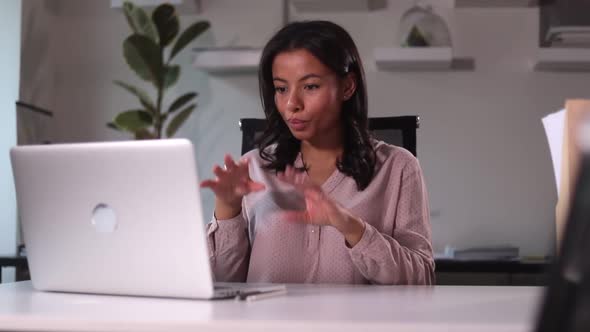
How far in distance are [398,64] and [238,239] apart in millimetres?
2208

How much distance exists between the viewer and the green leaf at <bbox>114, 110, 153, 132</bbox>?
3814 mm

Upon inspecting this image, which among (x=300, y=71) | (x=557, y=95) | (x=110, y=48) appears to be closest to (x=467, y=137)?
(x=557, y=95)

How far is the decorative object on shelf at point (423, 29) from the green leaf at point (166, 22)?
1.08m

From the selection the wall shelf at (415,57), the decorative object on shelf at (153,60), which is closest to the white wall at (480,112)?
the wall shelf at (415,57)

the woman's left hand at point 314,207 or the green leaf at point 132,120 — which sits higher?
the green leaf at point 132,120

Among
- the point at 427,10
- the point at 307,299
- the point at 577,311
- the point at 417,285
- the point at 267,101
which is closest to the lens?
the point at 577,311

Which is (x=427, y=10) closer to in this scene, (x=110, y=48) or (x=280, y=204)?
Answer: (x=110, y=48)

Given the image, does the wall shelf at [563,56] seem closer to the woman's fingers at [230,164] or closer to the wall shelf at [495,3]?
the wall shelf at [495,3]

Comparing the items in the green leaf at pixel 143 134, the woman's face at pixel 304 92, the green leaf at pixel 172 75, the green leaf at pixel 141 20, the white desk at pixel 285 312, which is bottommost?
the white desk at pixel 285 312

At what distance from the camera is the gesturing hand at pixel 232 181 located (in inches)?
60.9

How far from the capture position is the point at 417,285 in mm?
1733

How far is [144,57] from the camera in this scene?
12.4ft

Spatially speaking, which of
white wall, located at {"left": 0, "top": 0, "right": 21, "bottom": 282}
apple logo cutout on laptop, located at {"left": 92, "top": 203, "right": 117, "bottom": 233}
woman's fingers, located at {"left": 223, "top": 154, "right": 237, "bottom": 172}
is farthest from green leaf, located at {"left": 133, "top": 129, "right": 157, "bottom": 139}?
apple logo cutout on laptop, located at {"left": 92, "top": 203, "right": 117, "bottom": 233}

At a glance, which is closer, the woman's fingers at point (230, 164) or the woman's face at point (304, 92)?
the woman's fingers at point (230, 164)
